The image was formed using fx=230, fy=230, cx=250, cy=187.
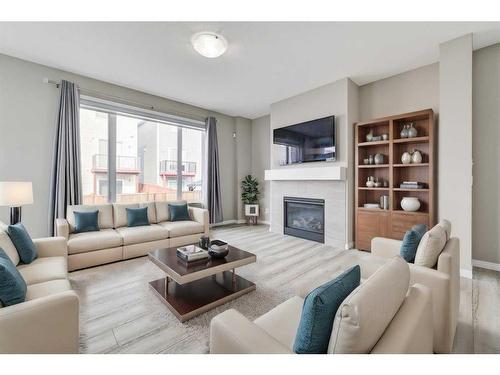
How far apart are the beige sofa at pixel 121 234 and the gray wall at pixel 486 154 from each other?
383 cm

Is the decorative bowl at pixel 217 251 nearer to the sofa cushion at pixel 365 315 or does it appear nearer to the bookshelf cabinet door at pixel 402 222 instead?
Result: the sofa cushion at pixel 365 315

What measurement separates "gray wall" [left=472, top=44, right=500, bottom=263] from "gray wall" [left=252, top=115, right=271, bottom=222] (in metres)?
3.78

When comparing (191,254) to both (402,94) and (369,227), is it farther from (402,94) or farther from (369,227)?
(402,94)

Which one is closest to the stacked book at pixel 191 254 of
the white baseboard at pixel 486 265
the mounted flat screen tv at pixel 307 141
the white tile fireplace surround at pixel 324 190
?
the white tile fireplace surround at pixel 324 190

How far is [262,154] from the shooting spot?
6.02 m

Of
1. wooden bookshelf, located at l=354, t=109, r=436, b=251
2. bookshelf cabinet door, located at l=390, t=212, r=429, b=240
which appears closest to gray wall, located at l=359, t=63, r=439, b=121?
wooden bookshelf, located at l=354, t=109, r=436, b=251

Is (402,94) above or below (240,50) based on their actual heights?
below

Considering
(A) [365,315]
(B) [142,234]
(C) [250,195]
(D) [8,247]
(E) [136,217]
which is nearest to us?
(A) [365,315]

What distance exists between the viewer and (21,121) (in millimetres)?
3236

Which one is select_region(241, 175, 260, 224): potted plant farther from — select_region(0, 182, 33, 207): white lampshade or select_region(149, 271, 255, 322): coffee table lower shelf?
select_region(0, 182, 33, 207): white lampshade

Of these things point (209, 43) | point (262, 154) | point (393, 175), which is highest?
point (209, 43)

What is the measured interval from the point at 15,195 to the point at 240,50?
302cm

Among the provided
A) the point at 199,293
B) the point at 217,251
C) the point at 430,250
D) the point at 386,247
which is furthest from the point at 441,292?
the point at 199,293

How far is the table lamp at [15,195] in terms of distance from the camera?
2346 millimetres
